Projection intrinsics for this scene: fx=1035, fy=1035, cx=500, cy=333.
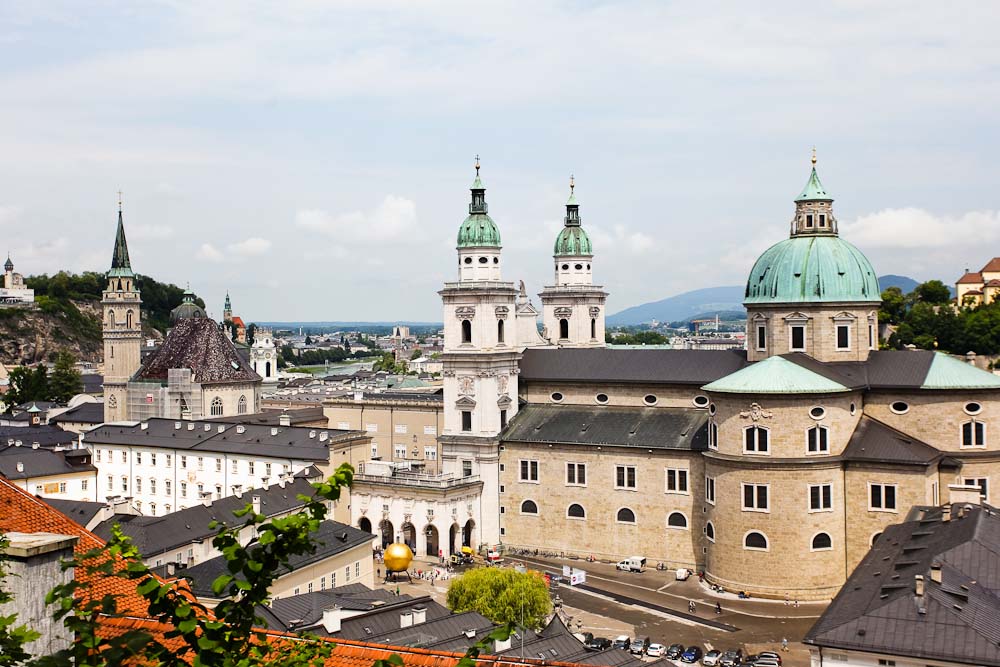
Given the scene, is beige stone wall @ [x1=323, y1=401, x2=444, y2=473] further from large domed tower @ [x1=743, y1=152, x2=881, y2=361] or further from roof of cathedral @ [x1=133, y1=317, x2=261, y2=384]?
large domed tower @ [x1=743, y1=152, x2=881, y2=361]

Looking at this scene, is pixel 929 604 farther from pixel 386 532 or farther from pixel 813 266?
pixel 386 532

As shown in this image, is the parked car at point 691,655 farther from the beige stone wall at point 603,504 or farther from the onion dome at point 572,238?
the onion dome at point 572,238

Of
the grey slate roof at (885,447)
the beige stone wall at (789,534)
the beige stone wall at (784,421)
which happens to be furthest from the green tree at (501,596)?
the grey slate roof at (885,447)

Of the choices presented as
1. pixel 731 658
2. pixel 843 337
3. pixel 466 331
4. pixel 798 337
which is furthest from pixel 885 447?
pixel 466 331

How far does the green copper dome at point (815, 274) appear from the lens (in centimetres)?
6425

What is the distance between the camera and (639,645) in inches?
1847

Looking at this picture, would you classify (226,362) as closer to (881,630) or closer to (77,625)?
(881,630)

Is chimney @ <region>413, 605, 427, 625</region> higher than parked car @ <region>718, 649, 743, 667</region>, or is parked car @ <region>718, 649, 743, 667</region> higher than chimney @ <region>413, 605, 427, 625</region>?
chimney @ <region>413, 605, 427, 625</region>

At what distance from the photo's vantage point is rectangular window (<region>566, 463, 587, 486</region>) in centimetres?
6706

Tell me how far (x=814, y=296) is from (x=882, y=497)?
1340 centimetres

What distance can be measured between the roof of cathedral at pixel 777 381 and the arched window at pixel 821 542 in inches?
314

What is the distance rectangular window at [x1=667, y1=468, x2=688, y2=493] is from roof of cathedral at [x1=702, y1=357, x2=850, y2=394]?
22.8 feet

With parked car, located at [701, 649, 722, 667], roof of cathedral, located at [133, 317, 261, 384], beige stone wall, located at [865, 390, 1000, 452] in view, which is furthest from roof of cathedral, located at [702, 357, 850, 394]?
roof of cathedral, located at [133, 317, 261, 384]

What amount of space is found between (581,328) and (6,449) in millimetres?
49377
